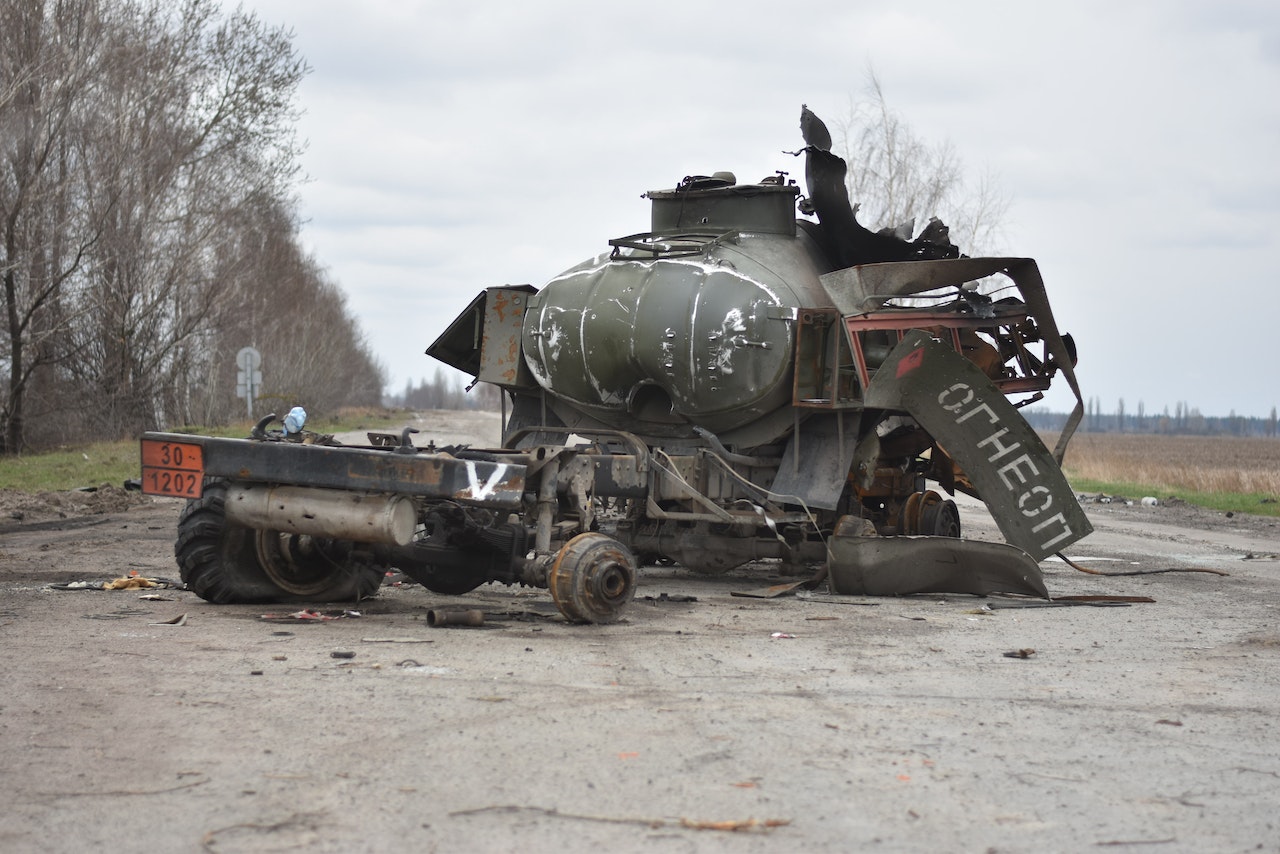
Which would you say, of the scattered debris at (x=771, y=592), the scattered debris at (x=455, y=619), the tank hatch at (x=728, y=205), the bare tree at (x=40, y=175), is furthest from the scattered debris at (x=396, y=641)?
the bare tree at (x=40, y=175)

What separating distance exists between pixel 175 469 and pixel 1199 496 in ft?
59.8

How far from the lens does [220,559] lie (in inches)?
309

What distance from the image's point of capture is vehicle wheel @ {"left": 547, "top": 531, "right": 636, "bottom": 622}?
736 centimetres

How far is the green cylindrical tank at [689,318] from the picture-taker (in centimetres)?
975

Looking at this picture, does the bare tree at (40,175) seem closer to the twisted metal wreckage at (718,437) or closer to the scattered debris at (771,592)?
the twisted metal wreckage at (718,437)

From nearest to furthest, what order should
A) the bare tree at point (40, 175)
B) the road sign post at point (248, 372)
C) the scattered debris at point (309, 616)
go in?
the scattered debris at point (309, 616), the bare tree at point (40, 175), the road sign post at point (248, 372)

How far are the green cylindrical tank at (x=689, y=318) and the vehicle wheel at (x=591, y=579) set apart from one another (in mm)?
2513

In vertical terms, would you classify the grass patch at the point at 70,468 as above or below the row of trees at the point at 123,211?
below

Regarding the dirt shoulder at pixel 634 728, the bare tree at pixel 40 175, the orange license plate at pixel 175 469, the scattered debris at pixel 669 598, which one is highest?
the bare tree at pixel 40 175

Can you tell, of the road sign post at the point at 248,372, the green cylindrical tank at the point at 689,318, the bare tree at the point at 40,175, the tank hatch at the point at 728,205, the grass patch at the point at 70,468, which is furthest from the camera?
the road sign post at the point at 248,372

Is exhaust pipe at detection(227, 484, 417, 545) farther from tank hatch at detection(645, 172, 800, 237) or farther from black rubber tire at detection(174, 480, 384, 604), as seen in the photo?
tank hatch at detection(645, 172, 800, 237)

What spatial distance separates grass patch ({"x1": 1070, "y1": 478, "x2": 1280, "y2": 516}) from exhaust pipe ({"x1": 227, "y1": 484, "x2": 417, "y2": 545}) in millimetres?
14831

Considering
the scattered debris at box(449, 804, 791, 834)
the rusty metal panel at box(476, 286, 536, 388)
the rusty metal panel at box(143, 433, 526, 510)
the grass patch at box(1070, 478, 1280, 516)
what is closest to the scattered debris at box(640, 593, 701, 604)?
the rusty metal panel at box(143, 433, 526, 510)

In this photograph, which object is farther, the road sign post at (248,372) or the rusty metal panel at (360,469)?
the road sign post at (248,372)
